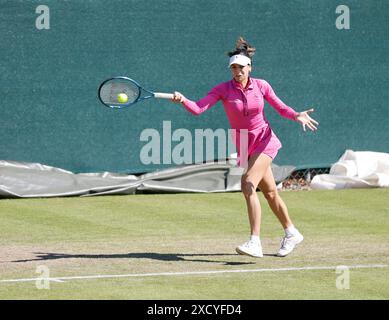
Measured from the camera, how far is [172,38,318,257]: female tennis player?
907cm

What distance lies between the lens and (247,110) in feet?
30.0

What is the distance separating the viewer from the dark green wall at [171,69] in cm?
1401

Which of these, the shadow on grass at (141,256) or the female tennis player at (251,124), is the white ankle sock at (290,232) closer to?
the female tennis player at (251,124)

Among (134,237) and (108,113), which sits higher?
(108,113)

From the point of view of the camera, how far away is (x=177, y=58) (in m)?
14.6

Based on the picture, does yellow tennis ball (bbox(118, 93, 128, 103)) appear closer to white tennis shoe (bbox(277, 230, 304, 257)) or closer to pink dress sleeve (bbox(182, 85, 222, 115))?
pink dress sleeve (bbox(182, 85, 222, 115))

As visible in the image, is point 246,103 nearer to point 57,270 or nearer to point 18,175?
point 57,270

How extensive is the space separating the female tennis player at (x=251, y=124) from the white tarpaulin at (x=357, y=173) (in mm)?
5213

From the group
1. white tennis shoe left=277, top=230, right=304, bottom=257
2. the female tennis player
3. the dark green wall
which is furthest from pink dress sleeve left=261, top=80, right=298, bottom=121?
the dark green wall

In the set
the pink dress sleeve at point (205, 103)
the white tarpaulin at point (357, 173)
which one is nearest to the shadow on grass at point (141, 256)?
the pink dress sleeve at point (205, 103)

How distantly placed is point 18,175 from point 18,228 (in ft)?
8.07
